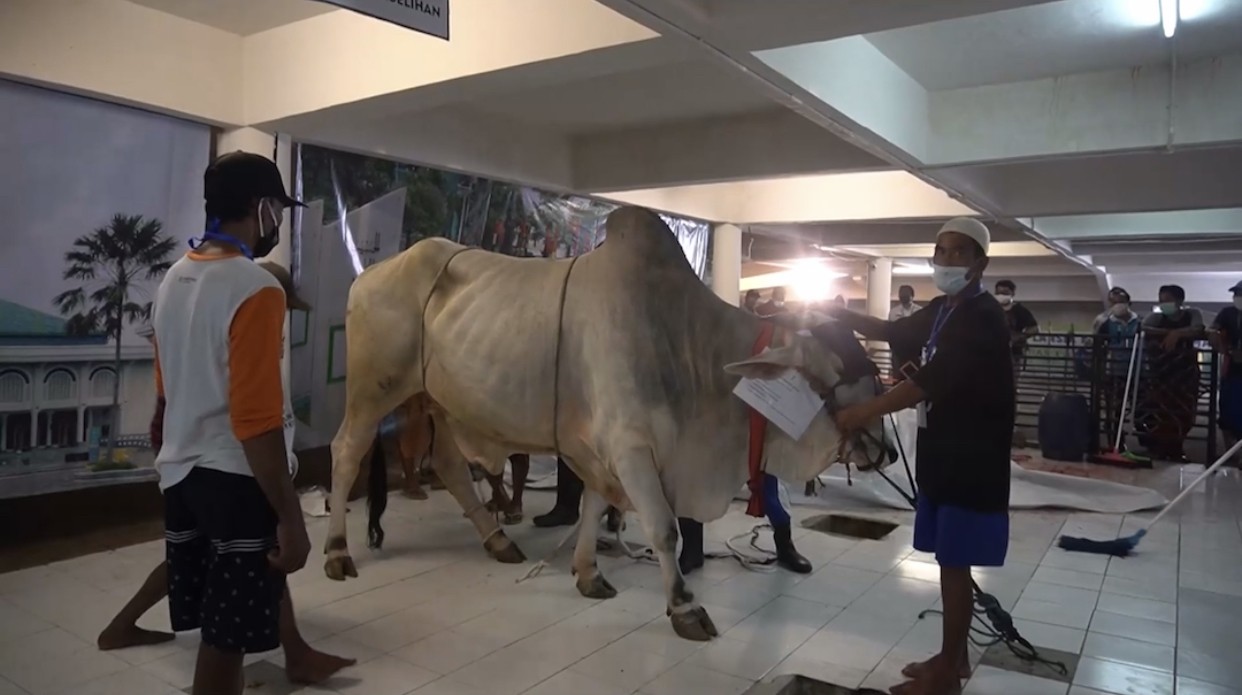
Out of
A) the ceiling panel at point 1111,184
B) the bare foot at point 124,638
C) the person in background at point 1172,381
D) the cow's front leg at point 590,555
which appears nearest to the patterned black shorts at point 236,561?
the bare foot at point 124,638

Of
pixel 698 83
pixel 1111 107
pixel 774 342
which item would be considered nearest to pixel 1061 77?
pixel 1111 107

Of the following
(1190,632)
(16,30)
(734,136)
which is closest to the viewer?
(1190,632)

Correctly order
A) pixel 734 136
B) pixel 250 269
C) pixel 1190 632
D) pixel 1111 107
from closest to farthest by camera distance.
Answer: pixel 250 269 < pixel 1190 632 < pixel 1111 107 < pixel 734 136

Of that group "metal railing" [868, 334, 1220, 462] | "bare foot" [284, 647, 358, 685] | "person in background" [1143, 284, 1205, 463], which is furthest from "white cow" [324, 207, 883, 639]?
"person in background" [1143, 284, 1205, 463]

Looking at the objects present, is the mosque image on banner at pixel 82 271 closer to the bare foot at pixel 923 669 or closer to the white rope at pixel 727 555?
the white rope at pixel 727 555

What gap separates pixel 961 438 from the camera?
263 cm

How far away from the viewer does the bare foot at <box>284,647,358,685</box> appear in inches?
109

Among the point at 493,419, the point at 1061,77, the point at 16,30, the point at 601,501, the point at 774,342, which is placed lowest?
the point at 601,501

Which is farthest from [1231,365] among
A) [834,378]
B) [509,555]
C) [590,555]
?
[509,555]

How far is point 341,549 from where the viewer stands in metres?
3.98

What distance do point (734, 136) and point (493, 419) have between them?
3.19 m

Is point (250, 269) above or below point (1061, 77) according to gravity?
below

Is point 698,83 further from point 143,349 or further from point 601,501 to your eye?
point 143,349

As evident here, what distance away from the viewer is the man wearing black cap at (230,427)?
1.87 metres
